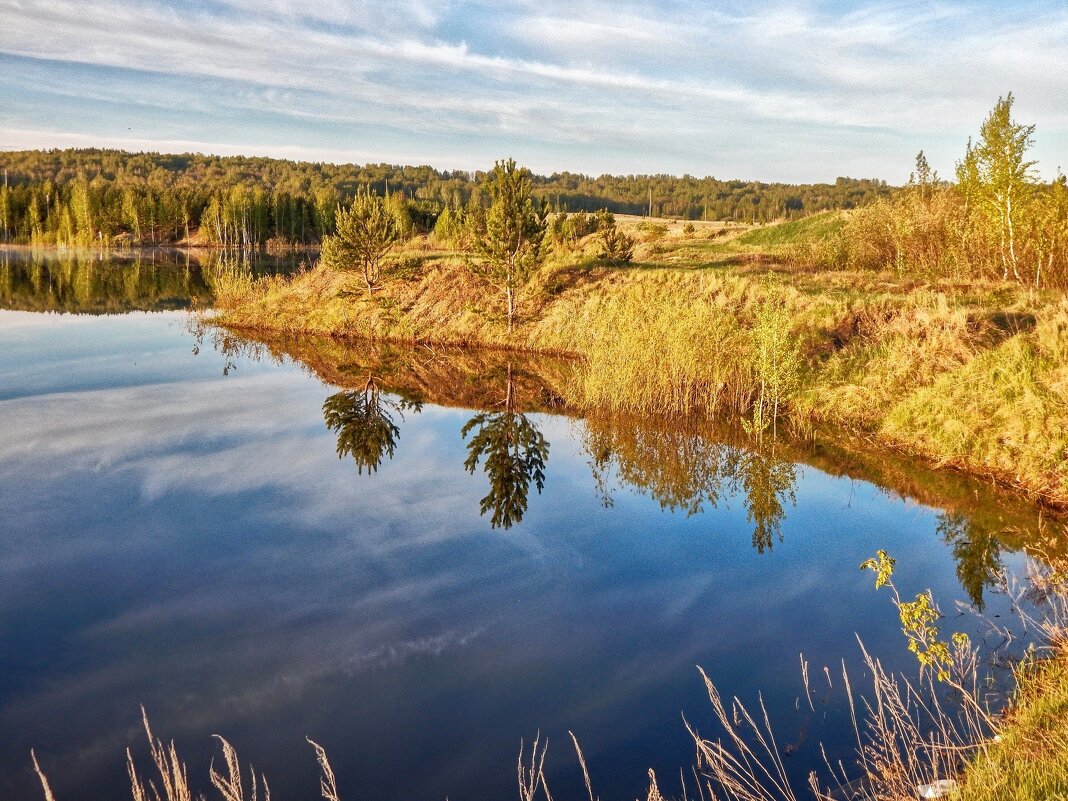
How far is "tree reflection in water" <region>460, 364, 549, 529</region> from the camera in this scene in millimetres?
14461

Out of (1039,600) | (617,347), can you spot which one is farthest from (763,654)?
(617,347)

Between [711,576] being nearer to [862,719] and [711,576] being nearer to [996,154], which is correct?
[862,719]

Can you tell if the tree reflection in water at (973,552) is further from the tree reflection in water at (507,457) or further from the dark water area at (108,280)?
the dark water area at (108,280)

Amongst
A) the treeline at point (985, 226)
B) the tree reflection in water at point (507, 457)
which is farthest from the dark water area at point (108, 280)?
the treeline at point (985, 226)

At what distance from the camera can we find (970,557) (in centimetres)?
1209

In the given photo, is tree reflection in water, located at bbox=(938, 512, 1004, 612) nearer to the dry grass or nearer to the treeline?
the dry grass

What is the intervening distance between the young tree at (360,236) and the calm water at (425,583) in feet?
42.4

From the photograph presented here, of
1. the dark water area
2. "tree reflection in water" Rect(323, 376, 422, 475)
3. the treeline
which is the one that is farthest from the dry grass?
the dark water area

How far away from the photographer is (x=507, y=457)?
57.2ft

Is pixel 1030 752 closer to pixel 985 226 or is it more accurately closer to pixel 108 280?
pixel 985 226

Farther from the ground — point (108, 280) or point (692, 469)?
point (108, 280)

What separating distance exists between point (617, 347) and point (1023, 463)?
9.13 meters

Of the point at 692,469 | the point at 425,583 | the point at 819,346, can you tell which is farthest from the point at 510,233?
the point at 425,583

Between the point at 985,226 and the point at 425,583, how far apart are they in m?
26.0
